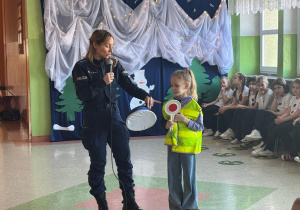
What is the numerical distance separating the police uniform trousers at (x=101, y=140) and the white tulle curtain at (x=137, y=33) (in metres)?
3.85

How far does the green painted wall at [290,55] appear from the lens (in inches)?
307

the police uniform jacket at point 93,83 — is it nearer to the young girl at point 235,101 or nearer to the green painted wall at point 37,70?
the young girl at point 235,101

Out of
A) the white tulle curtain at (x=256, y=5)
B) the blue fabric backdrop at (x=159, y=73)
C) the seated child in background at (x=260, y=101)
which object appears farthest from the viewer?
the blue fabric backdrop at (x=159, y=73)

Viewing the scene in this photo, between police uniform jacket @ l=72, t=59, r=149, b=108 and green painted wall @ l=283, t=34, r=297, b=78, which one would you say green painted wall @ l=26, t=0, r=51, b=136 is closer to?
green painted wall @ l=283, t=34, r=297, b=78

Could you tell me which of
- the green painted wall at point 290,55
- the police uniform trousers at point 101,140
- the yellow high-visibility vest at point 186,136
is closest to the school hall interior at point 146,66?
the green painted wall at point 290,55

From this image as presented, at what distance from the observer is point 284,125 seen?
6.55 metres

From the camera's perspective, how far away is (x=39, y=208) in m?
4.77

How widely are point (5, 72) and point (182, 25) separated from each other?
6539 millimetres

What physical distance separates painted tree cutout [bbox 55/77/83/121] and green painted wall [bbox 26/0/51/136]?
0.25 m

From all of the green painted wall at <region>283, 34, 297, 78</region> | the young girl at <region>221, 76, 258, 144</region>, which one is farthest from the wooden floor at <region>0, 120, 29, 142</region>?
the green painted wall at <region>283, 34, 297, 78</region>

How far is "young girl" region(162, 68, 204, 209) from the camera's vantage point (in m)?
4.11

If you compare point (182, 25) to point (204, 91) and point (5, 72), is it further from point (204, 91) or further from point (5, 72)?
point (5, 72)

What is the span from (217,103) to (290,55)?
4.47ft

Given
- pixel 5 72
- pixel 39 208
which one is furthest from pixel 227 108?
pixel 5 72
